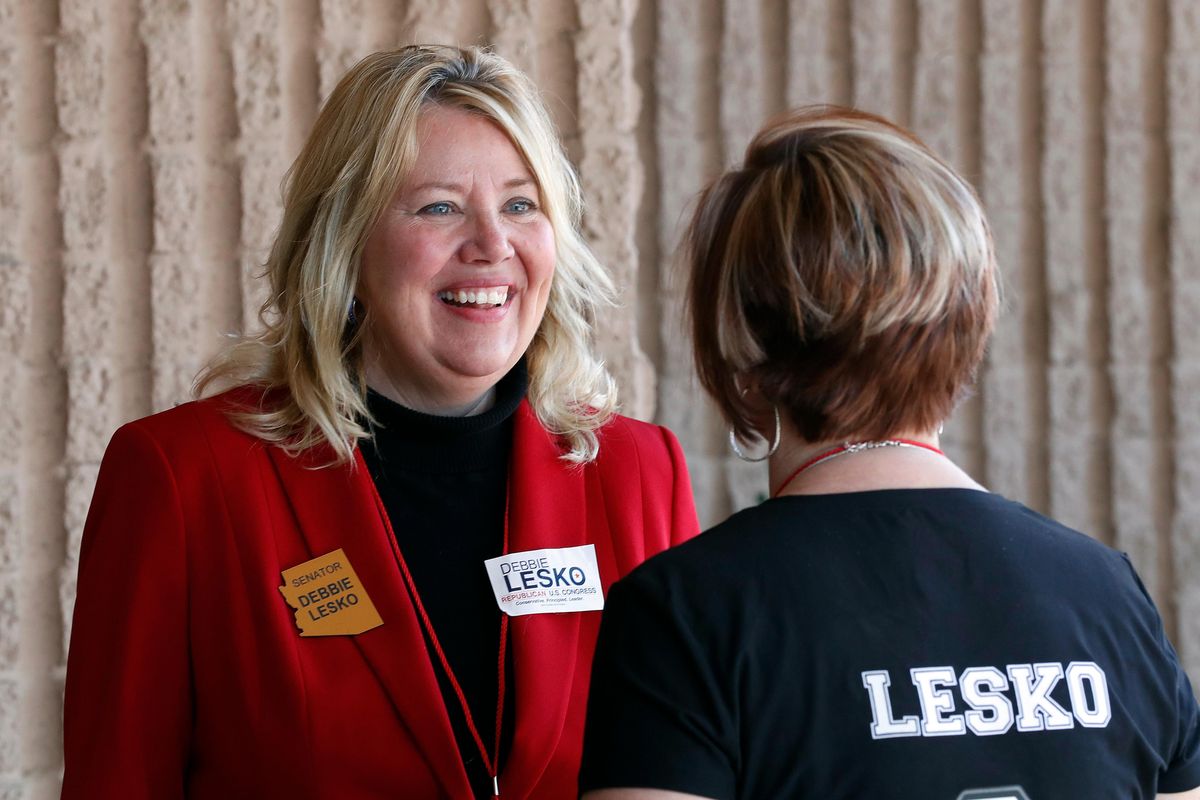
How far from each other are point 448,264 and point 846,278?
3.21 ft

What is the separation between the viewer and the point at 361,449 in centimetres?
207

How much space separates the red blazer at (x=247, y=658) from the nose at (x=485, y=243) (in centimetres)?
40

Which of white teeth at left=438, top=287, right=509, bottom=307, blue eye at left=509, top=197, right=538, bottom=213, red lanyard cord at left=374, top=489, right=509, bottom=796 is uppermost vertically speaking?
blue eye at left=509, top=197, right=538, bottom=213

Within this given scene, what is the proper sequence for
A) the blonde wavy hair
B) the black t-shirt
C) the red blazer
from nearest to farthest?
1. the black t-shirt
2. the red blazer
3. the blonde wavy hair

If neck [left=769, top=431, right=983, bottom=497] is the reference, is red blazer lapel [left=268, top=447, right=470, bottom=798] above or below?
below

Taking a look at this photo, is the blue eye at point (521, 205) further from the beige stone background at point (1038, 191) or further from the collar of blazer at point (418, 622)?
the beige stone background at point (1038, 191)

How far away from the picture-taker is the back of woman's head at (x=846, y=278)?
1251mm

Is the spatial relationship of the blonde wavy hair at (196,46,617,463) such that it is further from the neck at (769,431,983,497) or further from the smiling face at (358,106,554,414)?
the neck at (769,431,983,497)

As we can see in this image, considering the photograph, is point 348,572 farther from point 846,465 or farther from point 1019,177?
point 1019,177

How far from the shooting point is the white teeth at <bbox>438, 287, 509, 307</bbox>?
2100 millimetres

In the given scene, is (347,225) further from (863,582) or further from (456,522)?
(863,582)

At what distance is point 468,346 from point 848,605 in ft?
3.40

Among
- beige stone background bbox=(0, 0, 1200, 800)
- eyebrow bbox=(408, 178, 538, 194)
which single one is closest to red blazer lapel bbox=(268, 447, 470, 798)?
eyebrow bbox=(408, 178, 538, 194)

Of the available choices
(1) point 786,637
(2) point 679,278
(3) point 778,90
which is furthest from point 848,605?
(3) point 778,90
